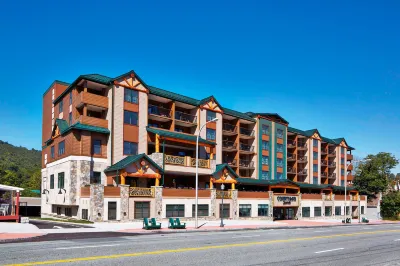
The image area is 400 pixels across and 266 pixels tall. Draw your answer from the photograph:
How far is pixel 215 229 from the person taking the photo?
3475 cm

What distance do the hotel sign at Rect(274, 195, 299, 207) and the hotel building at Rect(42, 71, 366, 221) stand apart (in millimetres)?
158

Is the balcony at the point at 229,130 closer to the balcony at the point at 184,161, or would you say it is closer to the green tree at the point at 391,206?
the balcony at the point at 184,161

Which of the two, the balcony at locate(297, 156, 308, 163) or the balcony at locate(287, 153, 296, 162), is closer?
the balcony at locate(287, 153, 296, 162)

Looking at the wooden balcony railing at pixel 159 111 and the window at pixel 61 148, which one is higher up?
the wooden balcony railing at pixel 159 111

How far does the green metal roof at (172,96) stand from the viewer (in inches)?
1920

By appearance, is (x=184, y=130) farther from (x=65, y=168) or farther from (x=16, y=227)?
(x=16, y=227)

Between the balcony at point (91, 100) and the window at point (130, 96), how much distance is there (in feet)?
7.45

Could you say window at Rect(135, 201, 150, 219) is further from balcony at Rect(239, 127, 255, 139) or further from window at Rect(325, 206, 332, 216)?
window at Rect(325, 206, 332, 216)

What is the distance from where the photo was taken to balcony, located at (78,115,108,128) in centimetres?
4241

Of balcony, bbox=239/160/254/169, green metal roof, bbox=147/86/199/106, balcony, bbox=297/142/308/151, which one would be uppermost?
green metal roof, bbox=147/86/199/106

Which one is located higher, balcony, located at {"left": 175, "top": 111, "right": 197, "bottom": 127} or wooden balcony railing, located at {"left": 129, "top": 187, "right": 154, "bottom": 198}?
balcony, located at {"left": 175, "top": 111, "right": 197, "bottom": 127}

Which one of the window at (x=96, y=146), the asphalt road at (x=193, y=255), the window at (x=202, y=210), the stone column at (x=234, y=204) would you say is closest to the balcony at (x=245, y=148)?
the stone column at (x=234, y=204)

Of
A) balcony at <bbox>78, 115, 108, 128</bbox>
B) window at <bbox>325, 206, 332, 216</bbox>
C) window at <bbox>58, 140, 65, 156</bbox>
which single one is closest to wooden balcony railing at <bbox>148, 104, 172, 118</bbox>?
balcony at <bbox>78, 115, 108, 128</bbox>

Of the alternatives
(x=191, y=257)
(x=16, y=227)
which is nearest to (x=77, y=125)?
(x=16, y=227)
